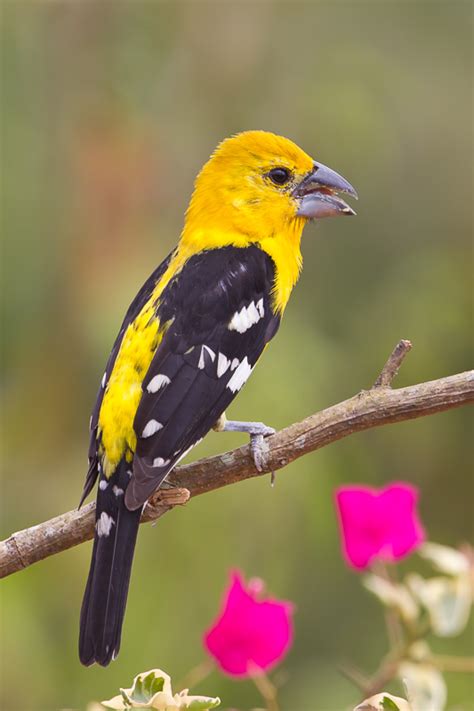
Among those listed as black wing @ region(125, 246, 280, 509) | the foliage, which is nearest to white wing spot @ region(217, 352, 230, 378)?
black wing @ region(125, 246, 280, 509)

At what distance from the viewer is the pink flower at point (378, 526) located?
8.20 ft

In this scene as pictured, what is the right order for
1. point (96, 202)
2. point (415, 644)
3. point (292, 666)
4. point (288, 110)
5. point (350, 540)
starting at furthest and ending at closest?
point (288, 110) < point (292, 666) < point (96, 202) < point (350, 540) < point (415, 644)

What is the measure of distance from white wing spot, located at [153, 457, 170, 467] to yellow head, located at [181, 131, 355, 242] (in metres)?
0.99

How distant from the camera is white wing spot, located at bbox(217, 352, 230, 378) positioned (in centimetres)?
325

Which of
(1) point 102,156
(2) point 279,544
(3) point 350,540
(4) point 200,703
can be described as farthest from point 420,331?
(4) point 200,703

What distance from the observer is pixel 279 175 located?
3740 millimetres

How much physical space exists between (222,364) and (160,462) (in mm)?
443

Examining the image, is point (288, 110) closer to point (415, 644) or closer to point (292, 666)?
point (292, 666)

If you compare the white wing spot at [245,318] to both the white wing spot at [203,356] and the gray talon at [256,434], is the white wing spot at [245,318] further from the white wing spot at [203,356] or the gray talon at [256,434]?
the gray talon at [256,434]

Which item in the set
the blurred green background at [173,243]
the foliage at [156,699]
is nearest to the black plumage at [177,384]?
the foliage at [156,699]

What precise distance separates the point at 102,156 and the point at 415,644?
3932 mm

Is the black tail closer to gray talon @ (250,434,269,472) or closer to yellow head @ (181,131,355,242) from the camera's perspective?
gray talon @ (250,434,269,472)

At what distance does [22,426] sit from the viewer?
17.1 feet

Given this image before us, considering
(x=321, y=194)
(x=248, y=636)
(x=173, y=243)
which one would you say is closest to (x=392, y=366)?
(x=248, y=636)
